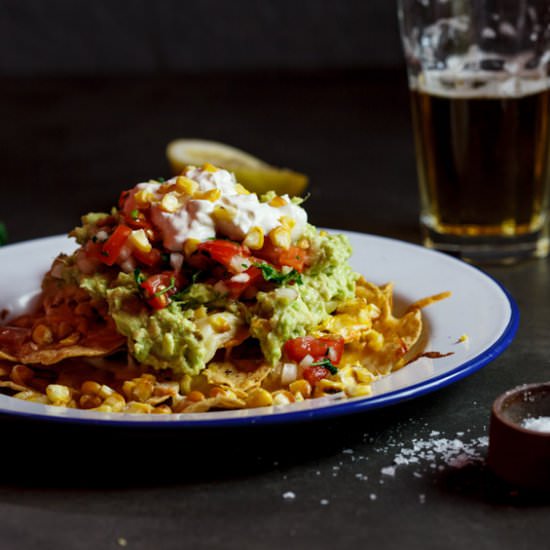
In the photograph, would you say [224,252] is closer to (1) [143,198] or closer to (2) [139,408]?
(1) [143,198]

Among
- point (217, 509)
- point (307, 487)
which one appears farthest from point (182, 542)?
point (307, 487)

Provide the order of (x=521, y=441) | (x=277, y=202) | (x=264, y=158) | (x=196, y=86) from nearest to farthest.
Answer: (x=521, y=441), (x=277, y=202), (x=264, y=158), (x=196, y=86)

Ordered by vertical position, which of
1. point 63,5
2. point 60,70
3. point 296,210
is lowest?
point 60,70

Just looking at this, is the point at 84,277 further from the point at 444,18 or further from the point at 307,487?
the point at 444,18

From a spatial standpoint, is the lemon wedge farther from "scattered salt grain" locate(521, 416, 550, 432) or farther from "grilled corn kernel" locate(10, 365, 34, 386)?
"scattered salt grain" locate(521, 416, 550, 432)

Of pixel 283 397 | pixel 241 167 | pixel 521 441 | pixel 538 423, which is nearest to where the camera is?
pixel 521 441

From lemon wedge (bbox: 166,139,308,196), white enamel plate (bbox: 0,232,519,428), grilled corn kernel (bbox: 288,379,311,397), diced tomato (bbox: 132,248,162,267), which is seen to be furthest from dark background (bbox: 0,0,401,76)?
grilled corn kernel (bbox: 288,379,311,397)

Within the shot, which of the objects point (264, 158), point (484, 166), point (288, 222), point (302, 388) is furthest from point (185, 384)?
point (264, 158)
